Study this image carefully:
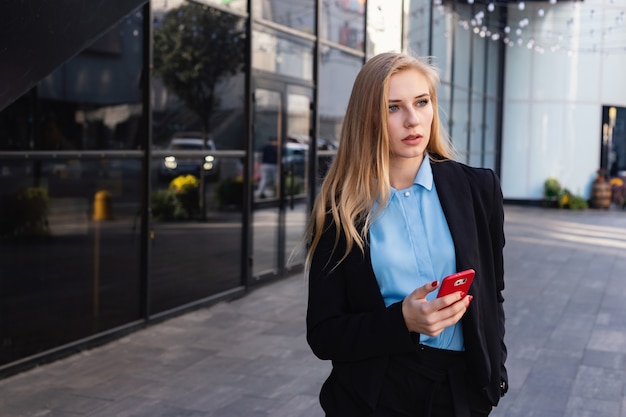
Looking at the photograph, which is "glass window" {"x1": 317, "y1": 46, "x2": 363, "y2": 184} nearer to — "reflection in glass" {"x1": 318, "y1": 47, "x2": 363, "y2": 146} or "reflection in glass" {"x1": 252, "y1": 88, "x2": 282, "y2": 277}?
"reflection in glass" {"x1": 318, "y1": 47, "x2": 363, "y2": 146}

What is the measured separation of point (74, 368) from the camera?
18.9ft

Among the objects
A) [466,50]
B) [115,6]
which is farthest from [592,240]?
[115,6]

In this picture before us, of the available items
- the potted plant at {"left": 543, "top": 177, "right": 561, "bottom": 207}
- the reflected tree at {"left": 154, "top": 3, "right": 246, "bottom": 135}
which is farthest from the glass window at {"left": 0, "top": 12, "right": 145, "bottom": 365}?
the potted plant at {"left": 543, "top": 177, "right": 561, "bottom": 207}

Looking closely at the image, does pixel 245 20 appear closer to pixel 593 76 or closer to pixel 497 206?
pixel 497 206

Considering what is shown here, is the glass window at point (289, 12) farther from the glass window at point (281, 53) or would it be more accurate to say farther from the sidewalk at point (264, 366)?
the sidewalk at point (264, 366)

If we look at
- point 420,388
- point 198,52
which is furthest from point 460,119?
point 420,388

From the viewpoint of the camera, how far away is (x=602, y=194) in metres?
20.2

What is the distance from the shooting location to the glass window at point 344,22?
34.7 feet

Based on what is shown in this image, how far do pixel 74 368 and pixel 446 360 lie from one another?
4376mm

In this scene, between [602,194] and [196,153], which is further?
[602,194]

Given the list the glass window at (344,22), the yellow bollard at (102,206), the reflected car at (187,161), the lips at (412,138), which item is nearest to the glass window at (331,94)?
the glass window at (344,22)

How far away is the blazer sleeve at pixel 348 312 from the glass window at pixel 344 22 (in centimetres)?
881

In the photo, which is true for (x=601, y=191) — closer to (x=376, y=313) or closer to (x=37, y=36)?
(x=37, y=36)

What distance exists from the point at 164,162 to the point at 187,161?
420mm
